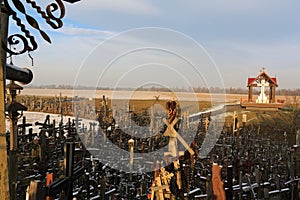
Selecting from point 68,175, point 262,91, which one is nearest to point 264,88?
point 262,91

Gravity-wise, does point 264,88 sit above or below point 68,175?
above

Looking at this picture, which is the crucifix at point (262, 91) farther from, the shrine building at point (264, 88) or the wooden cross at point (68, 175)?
the wooden cross at point (68, 175)

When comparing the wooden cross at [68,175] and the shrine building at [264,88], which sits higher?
the shrine building at [264,88]

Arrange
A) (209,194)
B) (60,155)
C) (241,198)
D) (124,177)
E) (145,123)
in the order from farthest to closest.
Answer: (145,123) → (60,155) → (124,177) → (241,198) → (209,194)

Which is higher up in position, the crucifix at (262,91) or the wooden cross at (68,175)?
the crucifix at (262,91)

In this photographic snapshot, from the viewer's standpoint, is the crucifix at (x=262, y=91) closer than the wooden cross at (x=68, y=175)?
No

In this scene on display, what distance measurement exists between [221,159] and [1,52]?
595cm

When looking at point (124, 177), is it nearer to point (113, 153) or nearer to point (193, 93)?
point (113, 153)

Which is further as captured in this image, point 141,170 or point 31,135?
point 31,135

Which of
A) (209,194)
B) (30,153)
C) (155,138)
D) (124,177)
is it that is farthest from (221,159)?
(209,194)

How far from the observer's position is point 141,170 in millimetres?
5414

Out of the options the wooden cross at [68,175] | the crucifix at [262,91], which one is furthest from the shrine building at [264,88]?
the wooden cross at [68,175]

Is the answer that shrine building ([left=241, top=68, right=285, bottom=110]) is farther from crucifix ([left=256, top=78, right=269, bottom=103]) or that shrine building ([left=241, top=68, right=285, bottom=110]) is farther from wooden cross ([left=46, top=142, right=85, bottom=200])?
wooden cross ([left=46, top=142, right=85, bottom=200])

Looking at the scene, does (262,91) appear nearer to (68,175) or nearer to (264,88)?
(264,88)
